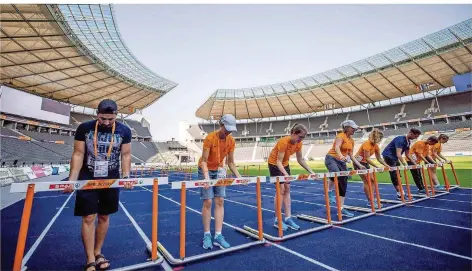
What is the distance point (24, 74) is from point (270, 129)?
46755mm

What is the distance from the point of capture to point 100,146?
289cm

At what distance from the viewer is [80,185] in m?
2.59

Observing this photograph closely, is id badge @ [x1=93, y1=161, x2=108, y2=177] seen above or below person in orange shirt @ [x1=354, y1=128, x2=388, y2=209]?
below

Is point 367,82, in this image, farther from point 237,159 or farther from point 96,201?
point 96,201

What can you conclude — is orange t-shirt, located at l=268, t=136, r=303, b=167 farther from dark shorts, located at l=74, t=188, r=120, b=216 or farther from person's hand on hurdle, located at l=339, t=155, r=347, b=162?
dark shorts, located at l=74, t=188, r=120, b=216

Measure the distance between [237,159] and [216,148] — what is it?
47.3 m

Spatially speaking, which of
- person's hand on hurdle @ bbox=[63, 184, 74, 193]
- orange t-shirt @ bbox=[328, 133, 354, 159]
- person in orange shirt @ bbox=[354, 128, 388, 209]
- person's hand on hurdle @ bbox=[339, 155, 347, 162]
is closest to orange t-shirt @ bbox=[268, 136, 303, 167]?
person's hand on hurdle @ bbox=[339, 155, 347, 162]

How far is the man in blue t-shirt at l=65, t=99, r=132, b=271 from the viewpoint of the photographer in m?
2.70

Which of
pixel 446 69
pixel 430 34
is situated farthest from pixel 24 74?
pixel 446 69

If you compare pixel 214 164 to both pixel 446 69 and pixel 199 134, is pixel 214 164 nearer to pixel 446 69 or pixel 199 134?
pixel 446 69

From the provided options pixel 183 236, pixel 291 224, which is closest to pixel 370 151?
pixel 291 224

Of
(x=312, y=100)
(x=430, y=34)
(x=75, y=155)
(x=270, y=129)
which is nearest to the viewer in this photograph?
(x=75, y=155)

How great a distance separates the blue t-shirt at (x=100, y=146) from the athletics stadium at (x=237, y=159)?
31 cm

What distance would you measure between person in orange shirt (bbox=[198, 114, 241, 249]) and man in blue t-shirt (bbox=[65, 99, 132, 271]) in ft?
3.86
